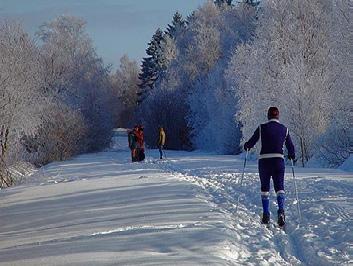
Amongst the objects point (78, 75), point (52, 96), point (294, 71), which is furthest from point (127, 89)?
point (294, 71)

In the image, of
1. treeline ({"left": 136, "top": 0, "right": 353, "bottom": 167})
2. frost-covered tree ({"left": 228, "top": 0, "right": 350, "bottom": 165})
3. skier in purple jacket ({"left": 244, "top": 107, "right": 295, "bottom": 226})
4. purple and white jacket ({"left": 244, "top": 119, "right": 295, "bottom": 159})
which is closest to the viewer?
skier in purple jacket ({"left": 244, "top": 107, "right": 295, "bottom": 226})

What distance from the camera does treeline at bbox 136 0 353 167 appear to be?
2503cm

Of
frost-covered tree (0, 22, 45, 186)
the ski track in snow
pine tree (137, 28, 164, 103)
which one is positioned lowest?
the ski track in snow

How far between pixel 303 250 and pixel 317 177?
9872 mm

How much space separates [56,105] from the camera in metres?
43.0

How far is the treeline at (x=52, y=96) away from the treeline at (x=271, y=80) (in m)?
8.87

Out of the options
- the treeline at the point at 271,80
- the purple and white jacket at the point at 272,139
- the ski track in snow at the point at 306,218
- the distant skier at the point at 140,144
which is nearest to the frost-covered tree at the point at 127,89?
the treeline at the point at 271,80

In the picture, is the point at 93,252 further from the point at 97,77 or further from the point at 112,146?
the point at 112,146

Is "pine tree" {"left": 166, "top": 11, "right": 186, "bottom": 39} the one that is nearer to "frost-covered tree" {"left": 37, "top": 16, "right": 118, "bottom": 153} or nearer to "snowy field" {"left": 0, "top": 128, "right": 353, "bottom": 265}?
"frost-covered tree" {"left": 37, "top": 16, "right": 118, "bottom": 153}

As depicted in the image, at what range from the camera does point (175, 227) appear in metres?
9.27

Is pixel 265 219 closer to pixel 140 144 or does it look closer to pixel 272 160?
pixel 272 160

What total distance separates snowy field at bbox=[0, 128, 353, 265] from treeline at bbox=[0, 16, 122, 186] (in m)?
13.8

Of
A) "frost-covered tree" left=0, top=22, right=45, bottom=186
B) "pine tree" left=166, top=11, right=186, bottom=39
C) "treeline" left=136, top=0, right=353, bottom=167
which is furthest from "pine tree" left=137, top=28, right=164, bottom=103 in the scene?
"frost-covered tree" left=0, top=22, right=45, bottom=186

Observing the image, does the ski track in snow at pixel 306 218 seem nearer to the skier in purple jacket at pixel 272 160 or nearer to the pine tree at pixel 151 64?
the skier in purple jacket at pixel 272 160
